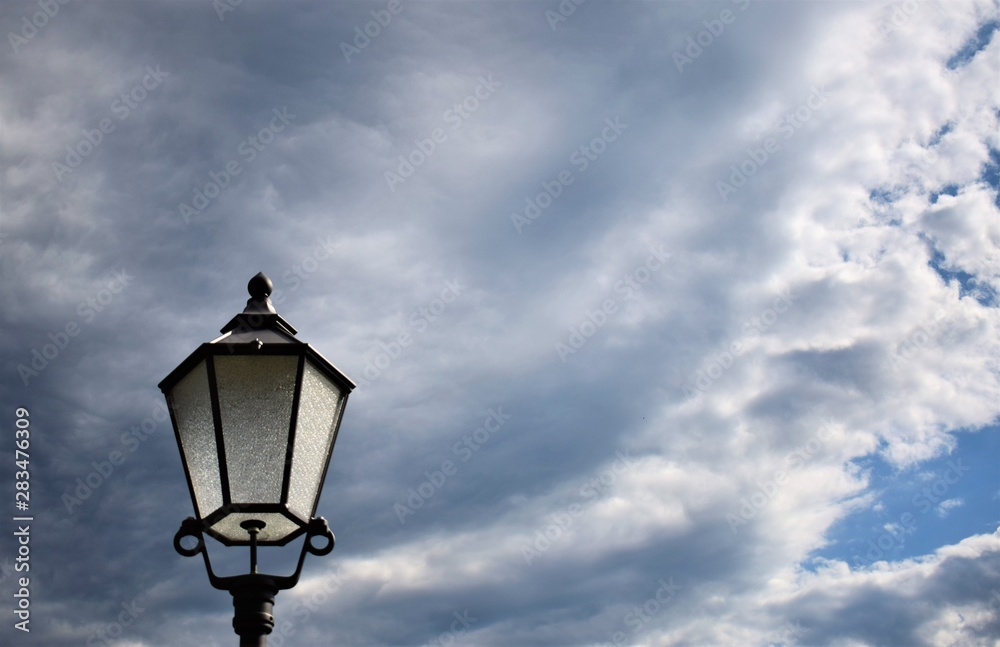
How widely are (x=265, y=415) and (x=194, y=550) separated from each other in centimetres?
77

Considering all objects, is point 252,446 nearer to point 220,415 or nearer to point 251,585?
point 220,415

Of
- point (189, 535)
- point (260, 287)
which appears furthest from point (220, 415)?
point (260, 287)

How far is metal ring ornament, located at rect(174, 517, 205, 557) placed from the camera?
15.4 ft

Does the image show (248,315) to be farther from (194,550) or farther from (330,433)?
(194,550)

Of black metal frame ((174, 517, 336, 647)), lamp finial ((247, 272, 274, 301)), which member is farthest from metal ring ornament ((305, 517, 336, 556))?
lamp finial ((247, 272, 274, 301))

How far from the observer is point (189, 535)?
4.70m

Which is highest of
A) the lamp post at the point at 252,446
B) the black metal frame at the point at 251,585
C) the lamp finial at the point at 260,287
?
the lamp finial at the point at 260,287

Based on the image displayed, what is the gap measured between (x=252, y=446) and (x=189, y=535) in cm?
55

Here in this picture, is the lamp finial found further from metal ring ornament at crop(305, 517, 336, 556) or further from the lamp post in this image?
metal ring ornament at crop(305, 517, 336, 556)

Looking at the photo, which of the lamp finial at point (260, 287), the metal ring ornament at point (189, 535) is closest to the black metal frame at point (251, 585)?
the metal ring ornament at point (189, 535)

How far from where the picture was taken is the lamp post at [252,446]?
185 inches

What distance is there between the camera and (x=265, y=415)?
4844 mm

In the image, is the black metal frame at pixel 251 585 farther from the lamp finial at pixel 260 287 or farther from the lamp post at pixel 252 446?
the lamp finial at pixel 260 287

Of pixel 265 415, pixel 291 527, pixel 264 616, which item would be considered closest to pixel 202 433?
pixel 265 415
